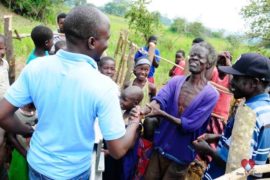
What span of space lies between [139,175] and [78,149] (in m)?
1.54

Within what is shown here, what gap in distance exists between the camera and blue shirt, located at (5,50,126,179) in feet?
5.76

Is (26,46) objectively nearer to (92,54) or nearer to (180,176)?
(180,176)

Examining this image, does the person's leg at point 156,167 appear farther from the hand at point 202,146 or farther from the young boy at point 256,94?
the young boy at point 256,94

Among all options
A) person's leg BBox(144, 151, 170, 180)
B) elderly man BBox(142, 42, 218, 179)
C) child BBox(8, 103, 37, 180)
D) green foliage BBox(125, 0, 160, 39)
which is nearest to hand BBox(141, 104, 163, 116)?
elderly man BBox(142, 42, 218, 179)

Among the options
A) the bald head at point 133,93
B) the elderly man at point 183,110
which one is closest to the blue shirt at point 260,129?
the elderly man at point 183,110

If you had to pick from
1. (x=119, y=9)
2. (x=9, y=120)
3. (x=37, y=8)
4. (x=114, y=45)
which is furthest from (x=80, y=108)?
(x=119, y=9)

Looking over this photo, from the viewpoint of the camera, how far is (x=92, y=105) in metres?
1.77

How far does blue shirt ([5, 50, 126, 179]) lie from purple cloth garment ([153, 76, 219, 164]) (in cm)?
122

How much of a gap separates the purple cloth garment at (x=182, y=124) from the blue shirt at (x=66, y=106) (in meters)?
1.22

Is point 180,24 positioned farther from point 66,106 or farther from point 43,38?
point 66,106

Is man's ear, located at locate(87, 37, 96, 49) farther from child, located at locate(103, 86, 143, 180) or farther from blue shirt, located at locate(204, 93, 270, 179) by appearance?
child, located at locate(103, 86, 143, 180)

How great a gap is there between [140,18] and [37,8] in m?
9.42

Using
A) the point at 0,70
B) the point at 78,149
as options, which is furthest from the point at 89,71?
the point at 0,70

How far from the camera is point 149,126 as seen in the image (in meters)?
3.17
